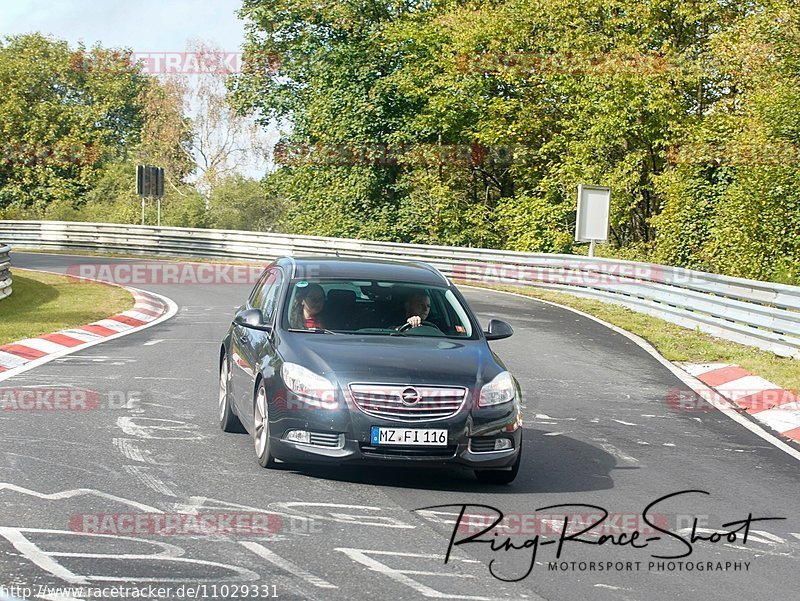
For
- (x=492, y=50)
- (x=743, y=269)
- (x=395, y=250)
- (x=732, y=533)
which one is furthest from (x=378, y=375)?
(x=492, y=50)

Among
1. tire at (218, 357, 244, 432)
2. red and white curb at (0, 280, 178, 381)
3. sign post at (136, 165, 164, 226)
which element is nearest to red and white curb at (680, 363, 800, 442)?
tire at (218, 357, 244, 432)

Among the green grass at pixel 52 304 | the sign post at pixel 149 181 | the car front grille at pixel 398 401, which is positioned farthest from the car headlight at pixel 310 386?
the sign post at pixel 149 181

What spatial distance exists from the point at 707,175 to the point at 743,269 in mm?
6138

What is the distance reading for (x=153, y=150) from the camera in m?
65.4

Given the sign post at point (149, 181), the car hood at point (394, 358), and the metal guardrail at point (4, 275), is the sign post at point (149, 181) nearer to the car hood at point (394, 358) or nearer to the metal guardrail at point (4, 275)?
the metal guardrail at point (4, 275)

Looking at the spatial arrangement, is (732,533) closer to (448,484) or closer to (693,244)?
(448,484)

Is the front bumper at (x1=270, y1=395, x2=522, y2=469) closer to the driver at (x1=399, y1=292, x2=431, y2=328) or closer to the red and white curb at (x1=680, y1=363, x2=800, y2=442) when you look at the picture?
the driver at (x1=399, y1=292, x2=431, y2=328)

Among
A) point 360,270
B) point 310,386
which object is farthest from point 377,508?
point 360,270

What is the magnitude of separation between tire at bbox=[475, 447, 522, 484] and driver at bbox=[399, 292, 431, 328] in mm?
1391

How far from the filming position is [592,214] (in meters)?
30.3

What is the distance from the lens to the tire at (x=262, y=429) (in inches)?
336

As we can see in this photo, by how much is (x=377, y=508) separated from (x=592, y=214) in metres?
23.5

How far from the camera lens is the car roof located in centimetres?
973

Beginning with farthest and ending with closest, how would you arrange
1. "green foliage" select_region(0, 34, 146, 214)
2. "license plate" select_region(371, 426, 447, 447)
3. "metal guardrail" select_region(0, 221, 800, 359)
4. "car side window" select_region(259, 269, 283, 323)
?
"green foliage" select_region(0, 34, 146, 214)
"metal guardrail" select_region(0, 221, 800, 359)
"car side window" select_region(259, 269, 283, 323)
"license plate" select_region(371, 426, 447, 447)
